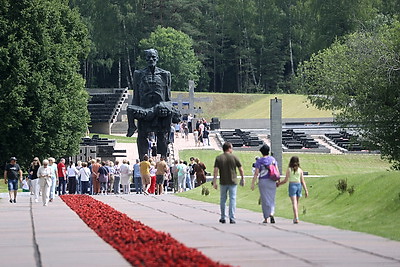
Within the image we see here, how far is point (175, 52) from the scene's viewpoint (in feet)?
396

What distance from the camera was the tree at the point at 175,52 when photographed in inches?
4665

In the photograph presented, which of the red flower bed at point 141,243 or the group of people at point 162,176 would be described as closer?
the red flower bed at point 141,243

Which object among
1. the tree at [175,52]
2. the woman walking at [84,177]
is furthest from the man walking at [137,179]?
the tree at [175,52]

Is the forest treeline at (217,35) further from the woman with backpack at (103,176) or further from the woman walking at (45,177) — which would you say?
the woman walking at (45,177)

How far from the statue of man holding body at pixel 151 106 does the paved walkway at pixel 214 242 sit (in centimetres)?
1594

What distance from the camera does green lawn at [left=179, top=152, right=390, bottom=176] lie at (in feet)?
192

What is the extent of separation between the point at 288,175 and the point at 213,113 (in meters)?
88.4

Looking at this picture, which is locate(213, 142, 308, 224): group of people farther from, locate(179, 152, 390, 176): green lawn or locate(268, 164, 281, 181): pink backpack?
locate(179, 152, 390, 176): green lawn

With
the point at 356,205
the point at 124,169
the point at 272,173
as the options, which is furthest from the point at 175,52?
the point at 272,173

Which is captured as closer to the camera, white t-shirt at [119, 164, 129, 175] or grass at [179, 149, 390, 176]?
white t-shirt at [119, 164, 129, 175]

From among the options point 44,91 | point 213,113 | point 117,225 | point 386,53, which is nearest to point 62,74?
point 44,91

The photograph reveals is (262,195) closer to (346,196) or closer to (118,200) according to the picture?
(346,196)

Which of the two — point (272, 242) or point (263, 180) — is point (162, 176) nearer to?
point (263, 180)

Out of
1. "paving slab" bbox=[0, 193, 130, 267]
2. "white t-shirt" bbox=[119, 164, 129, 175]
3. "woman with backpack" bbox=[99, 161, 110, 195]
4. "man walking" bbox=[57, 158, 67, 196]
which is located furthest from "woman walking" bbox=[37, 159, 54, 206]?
"woman with backpack" bbox=[99, 161, 110, 195]
